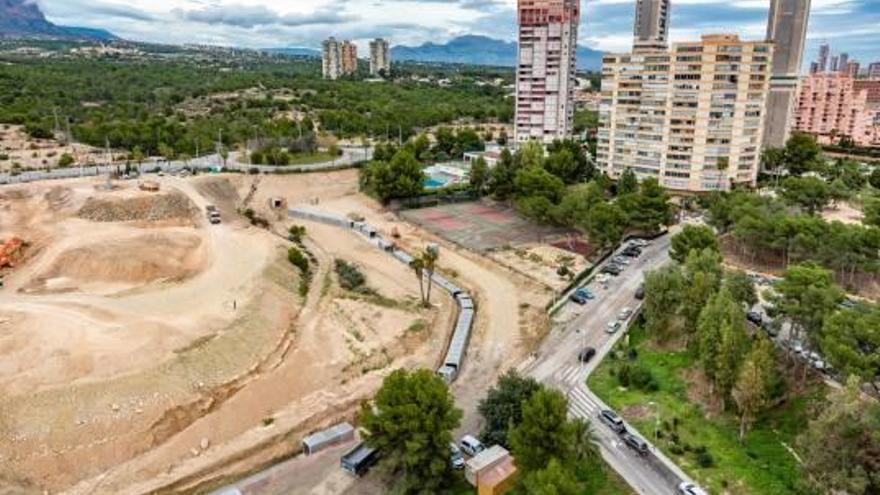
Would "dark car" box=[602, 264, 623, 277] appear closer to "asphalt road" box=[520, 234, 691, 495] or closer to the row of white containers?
"asphalt road" box=[520, 234, 691, 495]

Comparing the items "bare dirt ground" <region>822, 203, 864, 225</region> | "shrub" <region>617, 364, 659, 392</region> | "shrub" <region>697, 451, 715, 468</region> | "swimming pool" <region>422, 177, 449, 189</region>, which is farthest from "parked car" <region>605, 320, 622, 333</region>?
"swimming pool" <region>422, 177, 449, 189</region>

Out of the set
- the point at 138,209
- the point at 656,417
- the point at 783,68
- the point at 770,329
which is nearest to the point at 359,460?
the point at 656,417

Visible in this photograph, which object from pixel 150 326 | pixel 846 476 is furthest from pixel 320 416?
pixel 846 476

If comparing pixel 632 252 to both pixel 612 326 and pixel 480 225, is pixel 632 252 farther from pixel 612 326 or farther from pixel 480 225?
pixel 480 225

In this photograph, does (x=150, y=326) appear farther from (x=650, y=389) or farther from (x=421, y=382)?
(x=650, y=389)

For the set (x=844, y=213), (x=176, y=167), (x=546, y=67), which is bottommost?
(x=844, y=213)

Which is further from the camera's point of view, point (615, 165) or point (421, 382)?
point (615, 165)
